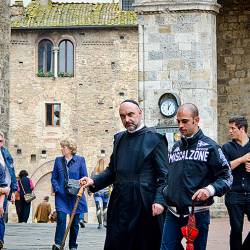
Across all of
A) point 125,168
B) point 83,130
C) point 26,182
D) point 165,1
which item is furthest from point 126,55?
point 125,168

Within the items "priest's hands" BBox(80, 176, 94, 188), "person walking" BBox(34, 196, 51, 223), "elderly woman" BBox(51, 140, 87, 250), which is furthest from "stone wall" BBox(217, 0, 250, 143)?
"priest's hands" BBox(80, 176, 94, 188)

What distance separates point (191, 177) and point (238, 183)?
2740 mm

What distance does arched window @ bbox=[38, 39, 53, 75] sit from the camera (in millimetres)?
52469

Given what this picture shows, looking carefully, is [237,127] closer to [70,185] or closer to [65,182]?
[70,185]

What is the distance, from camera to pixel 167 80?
23188 millimetres

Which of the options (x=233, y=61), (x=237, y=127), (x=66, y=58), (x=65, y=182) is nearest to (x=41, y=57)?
(x=66, y=58)

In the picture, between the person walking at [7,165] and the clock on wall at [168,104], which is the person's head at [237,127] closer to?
the person walking at [7,165]

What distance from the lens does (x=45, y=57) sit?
52.9 m

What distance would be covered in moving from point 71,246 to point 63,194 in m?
0.79

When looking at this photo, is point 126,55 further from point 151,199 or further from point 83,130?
point 151,199

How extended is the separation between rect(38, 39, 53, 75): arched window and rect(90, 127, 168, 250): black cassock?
42124mm

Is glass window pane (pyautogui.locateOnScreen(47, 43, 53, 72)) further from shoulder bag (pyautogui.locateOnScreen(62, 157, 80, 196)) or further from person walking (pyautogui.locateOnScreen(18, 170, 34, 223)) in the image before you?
shoulder bag (pyautogui.locateOnScreen(62, 157, 80, 196))

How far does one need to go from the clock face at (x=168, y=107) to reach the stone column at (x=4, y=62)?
552cm

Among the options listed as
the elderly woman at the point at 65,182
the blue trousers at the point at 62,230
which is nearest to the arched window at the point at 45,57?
the elderly woman at the point at 65,182
